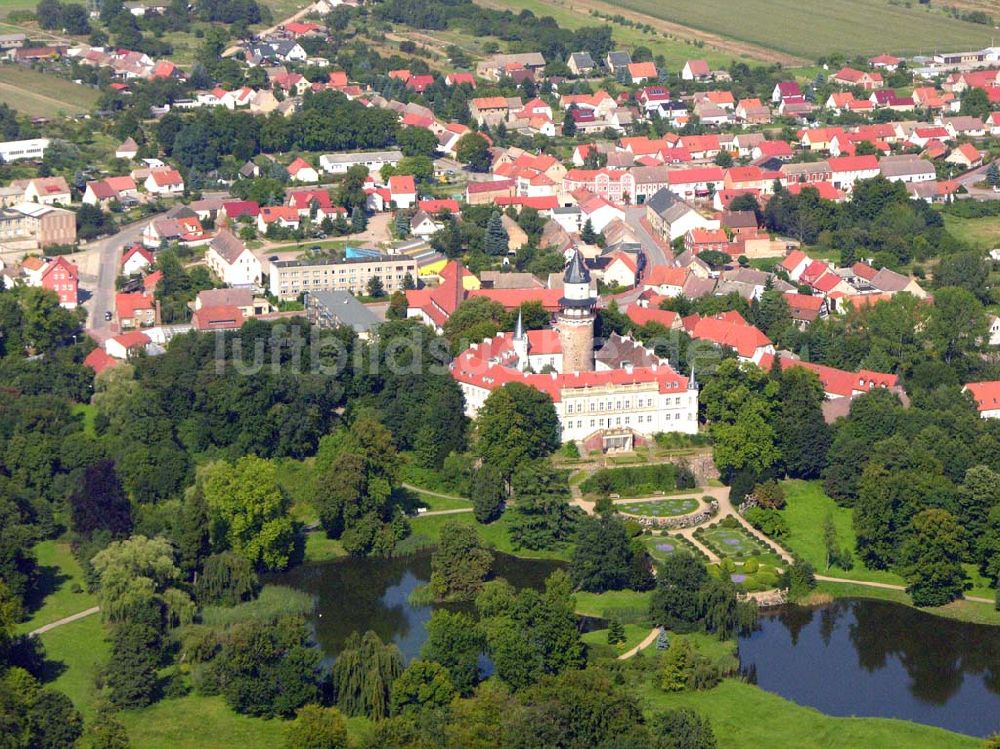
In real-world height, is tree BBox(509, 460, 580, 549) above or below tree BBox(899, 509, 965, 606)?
below

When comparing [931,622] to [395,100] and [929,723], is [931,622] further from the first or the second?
[395,100]

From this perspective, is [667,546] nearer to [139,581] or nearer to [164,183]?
[139,581]

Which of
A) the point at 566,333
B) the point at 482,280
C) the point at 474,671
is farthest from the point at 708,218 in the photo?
the point at 474,671

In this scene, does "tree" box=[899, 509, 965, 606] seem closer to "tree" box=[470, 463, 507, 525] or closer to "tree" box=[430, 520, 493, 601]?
"tree" box=[430, 520, 493, 601]

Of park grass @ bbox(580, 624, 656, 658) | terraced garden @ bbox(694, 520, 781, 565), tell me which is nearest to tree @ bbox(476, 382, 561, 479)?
terraced garden @ bbox(694, 520, 781, 565)

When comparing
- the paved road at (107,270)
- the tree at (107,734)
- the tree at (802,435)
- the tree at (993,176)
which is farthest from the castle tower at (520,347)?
the tree at (993,176)

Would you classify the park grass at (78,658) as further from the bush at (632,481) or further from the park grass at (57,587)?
the bush at (632,481)

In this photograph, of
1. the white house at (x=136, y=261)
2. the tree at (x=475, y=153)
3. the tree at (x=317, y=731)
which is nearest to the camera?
the tree at (x=317, y=731)
